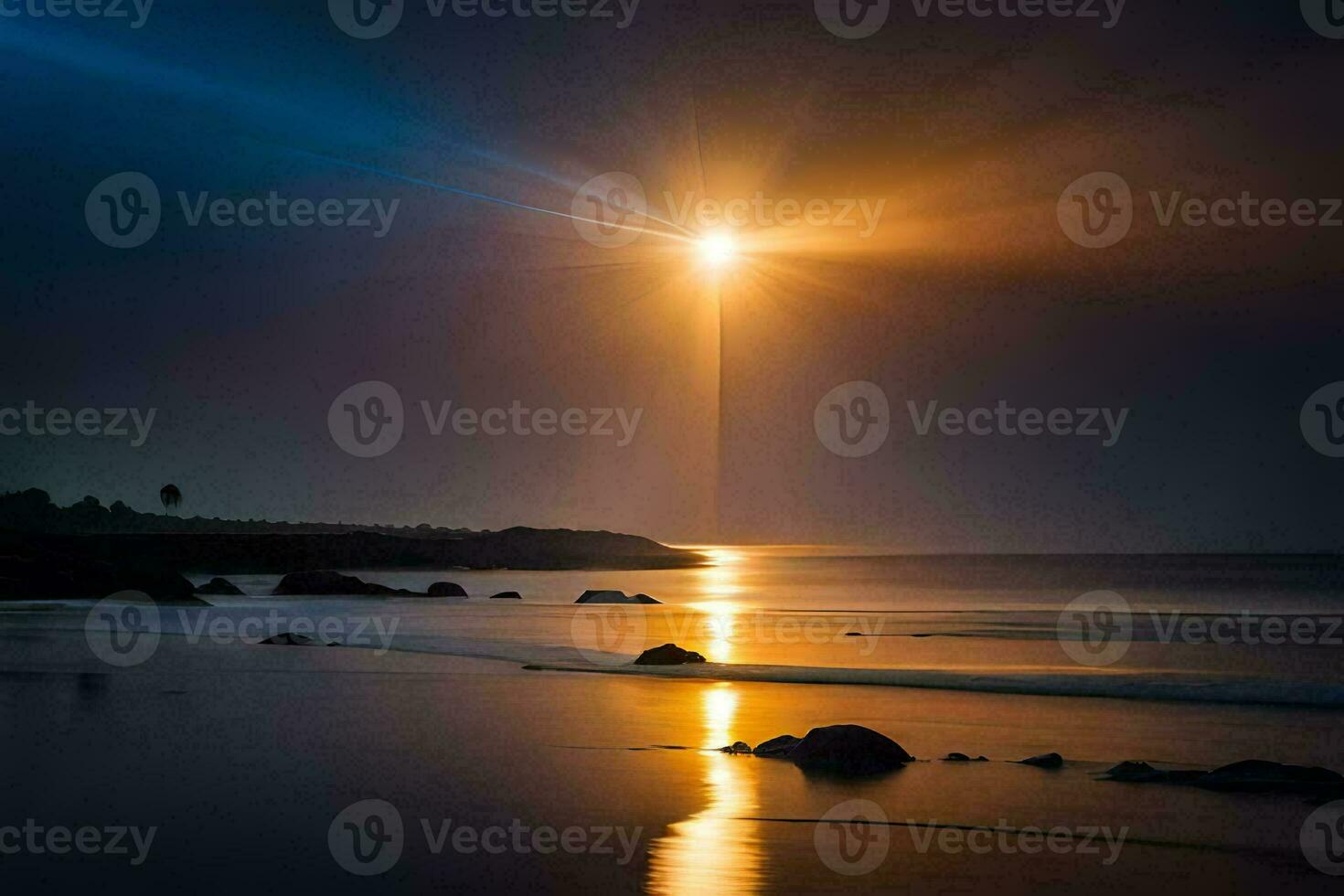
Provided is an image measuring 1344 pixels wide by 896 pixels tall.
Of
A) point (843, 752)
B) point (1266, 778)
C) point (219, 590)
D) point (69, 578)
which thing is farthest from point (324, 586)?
point (1266, 778)

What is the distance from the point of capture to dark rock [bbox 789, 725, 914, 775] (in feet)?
44.3

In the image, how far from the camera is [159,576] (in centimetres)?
5069

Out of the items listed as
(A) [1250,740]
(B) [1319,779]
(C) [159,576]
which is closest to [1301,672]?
(A) [1250,740]

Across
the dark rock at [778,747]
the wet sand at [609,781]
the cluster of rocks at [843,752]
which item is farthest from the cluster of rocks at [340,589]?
the cluster of rocks at [843,752]

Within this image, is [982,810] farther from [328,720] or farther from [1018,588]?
[1018,588]

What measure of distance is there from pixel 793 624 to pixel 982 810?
35.6m

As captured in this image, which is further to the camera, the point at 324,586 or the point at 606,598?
the point at 324,586

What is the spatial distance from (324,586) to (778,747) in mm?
60234

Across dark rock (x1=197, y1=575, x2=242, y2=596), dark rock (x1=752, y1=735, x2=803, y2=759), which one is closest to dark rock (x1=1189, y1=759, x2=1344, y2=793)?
dark rock (x1=752, y1=735, x2=803, y2=759)

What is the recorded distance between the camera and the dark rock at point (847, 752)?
13508 mm

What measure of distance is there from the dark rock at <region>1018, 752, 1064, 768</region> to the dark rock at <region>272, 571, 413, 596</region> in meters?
57.7

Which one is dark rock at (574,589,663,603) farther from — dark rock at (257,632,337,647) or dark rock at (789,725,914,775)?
dark rock at (789,725,914,775)

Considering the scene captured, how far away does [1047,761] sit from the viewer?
1411cm

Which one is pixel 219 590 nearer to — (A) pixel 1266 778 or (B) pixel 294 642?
(B) pixel 294 642
